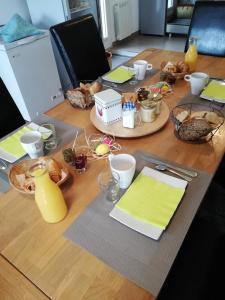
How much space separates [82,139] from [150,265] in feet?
1.89

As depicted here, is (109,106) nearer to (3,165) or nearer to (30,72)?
(3,165)

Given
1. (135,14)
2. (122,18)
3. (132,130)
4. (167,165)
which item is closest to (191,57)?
(132,130)

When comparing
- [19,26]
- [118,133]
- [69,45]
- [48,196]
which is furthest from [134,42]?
[48,196]

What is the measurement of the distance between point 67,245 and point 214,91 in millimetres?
1010

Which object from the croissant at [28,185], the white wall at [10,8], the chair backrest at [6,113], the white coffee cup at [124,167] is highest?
the white wall at [10,8]

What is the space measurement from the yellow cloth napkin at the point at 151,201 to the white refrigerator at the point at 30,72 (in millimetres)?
1470

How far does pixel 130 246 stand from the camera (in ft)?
2.00

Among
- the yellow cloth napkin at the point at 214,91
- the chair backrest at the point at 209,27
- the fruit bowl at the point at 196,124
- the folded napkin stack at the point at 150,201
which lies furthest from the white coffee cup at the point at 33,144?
the chair backrest at the point at 209,27

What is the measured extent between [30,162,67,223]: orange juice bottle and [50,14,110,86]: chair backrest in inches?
41.6

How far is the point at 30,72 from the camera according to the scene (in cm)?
226

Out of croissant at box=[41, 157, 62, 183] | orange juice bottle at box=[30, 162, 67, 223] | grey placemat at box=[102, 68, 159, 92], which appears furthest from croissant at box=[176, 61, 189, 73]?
orange juice bottle at box=[30, 162, 67, 223]

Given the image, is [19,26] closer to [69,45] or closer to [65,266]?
[69,45]

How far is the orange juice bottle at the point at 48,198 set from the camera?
618 mm

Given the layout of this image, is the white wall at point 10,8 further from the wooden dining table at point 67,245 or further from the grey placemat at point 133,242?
the grey placemat at point 133,242
